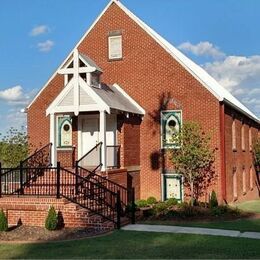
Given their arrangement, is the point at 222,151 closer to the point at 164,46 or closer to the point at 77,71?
the point at 164,46

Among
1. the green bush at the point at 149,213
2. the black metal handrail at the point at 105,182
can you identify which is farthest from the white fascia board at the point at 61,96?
the green bush at the point at 149,213

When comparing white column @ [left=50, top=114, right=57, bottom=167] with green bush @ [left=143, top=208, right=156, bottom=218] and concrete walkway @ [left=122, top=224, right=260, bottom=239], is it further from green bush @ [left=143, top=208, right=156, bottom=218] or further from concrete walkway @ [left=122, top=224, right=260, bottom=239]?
concrete walkway @ [left=122, top=224, right=260, bottom=239]

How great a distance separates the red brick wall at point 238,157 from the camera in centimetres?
2248

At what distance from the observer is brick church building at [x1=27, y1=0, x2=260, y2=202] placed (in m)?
20.0

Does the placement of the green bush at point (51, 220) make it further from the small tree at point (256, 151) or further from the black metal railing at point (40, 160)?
the small tree at point (256, 151)

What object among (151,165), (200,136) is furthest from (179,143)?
(151,165)

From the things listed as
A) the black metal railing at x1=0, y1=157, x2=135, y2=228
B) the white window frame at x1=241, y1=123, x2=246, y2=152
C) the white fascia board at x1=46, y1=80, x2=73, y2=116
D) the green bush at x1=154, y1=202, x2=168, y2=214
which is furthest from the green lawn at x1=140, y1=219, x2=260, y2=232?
the white window frame at x1=241, y1=123, x2=246, y2=152

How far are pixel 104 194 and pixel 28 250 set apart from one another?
5119mm

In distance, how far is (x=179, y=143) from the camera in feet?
66.0

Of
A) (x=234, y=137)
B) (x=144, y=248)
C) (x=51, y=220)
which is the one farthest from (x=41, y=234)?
(x=234, y=137)

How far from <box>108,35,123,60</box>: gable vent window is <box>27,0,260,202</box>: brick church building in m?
0.05

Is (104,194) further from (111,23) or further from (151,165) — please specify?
(111,23)

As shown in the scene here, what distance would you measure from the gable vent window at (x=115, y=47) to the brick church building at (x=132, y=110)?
5 centimetres

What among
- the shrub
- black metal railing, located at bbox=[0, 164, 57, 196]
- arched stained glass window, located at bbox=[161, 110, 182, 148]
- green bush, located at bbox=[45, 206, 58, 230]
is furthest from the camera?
arched stained glass window, located at bbox=[161, 110, 182, 148]
